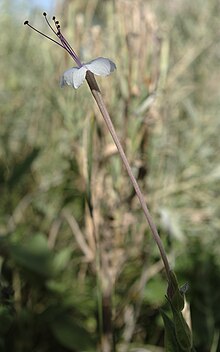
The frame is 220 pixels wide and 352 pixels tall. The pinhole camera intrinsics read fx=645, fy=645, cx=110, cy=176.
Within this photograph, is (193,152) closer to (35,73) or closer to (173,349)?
(35,73)

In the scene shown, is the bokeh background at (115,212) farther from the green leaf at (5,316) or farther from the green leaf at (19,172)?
the green leaf at (5,316)

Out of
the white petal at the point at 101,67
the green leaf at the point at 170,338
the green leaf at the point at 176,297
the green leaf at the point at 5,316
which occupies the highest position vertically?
the white petal at the point at 101,67

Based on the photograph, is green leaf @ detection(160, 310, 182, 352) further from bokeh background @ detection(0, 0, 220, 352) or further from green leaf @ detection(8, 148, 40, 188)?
green leaf @ detection(8, 148, 40, 188)

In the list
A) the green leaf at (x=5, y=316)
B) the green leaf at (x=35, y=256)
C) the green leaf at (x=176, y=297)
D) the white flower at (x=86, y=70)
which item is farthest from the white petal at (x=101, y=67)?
the green leaf at (x=35, y=256)

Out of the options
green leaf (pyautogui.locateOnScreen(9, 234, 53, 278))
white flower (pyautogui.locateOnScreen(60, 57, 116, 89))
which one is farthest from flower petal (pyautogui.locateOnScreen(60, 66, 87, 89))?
green leaf (pyautogui.locateOnScreen(9, 234, 53, 278))

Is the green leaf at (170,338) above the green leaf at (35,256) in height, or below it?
below
